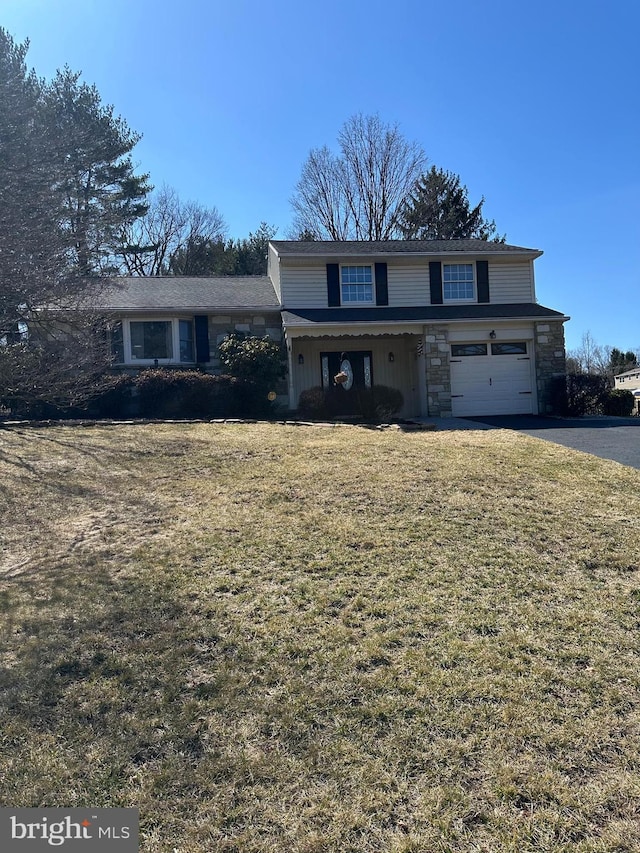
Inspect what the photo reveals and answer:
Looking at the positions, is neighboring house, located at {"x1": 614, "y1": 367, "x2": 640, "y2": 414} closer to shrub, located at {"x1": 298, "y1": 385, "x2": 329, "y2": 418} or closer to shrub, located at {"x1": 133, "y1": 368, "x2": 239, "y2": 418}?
shrub, located at {"x1": 298, "y1": 385, "x2": 329, "y2": 418}

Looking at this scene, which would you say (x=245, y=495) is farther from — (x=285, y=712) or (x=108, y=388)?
(x=108, y=388)

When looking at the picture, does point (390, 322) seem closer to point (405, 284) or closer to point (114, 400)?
point (405, 284)

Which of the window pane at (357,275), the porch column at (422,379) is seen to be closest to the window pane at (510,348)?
the porch column at (422,379)

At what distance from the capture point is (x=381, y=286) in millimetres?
16141

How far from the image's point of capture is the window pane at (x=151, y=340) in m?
15.2

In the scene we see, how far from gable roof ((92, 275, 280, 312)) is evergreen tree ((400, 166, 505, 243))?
14.2 m

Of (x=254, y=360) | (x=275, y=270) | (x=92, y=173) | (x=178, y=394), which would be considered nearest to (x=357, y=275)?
(x=275, y=270)

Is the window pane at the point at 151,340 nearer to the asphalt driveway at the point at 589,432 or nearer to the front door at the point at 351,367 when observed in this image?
the front door at the point at 351,367

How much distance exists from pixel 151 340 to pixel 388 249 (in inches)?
303

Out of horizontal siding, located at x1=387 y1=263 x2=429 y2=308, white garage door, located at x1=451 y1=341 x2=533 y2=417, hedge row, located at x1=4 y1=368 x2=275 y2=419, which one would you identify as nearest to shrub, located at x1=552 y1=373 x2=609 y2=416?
white garage door, located at x1=451 y1=341 x2=533 y2=417

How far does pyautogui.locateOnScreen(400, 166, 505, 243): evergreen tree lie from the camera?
96.5ft

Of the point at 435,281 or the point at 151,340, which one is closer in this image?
the point at 151,340

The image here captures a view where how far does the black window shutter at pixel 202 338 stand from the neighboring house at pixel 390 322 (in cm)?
3

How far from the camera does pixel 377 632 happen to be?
327cm
